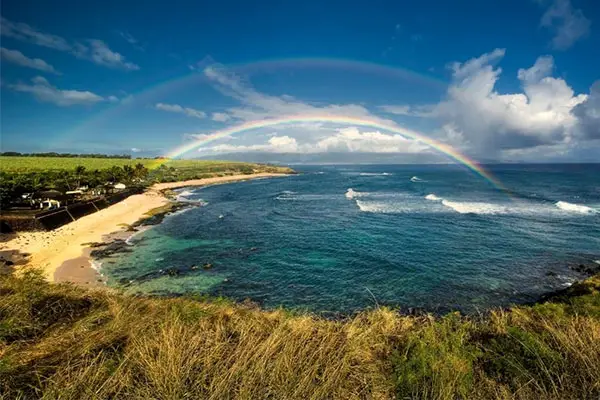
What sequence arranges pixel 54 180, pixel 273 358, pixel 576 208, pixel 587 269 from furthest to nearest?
pixel 54 180 → pixel 576 208 → pixel 587 269 → pixel 273 358

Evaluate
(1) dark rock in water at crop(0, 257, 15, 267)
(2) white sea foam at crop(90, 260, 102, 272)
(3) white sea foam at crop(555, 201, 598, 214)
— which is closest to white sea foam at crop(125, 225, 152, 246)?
(2) white sea foam at crop(90, 260, 102, 272)

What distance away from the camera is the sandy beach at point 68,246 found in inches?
914

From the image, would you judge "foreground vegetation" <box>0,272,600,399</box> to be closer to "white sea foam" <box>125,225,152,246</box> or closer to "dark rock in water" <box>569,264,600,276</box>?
"dark rock in water" <box>569,264,600,276</box>

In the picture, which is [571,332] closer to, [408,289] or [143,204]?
[408,289]

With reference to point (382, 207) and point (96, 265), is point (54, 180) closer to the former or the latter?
point (96, 265)

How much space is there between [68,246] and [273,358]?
111 feet

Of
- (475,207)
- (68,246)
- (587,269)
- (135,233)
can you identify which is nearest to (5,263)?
(68,246)

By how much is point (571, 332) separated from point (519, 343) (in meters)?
0.91

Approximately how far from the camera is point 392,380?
17.1 ft

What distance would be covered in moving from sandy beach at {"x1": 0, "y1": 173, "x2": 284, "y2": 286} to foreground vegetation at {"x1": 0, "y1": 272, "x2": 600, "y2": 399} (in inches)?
497

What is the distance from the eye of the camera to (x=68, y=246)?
3027cm

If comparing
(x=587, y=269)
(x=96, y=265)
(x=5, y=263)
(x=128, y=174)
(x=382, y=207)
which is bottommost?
(x=587, y=269)

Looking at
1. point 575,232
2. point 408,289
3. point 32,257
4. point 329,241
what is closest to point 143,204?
point 32,257

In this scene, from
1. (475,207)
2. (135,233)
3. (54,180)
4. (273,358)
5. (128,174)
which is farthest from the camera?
(128,174)
